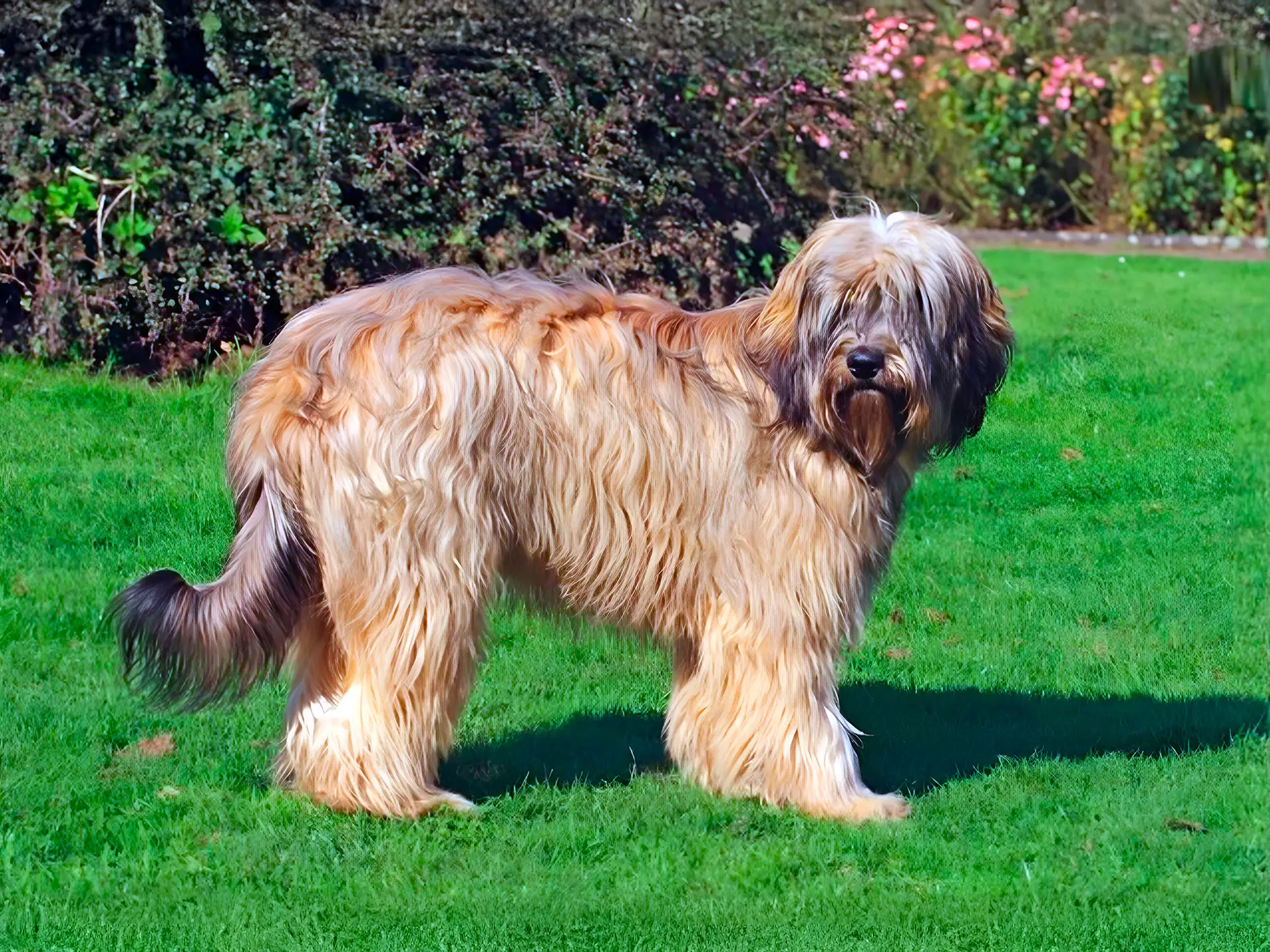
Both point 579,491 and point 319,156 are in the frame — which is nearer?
point 579,491

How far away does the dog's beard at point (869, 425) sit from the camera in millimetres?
4918

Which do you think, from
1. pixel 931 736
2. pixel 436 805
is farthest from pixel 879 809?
pixel 436 805

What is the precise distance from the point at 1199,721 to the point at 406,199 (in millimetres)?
5480

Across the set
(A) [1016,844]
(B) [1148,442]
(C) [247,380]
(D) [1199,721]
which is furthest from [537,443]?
(B) [1148,442]

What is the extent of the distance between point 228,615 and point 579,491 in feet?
3.51

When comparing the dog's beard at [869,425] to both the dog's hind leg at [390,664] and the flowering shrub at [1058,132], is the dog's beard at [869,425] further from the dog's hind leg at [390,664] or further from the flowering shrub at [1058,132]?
the flowering shrub at [1058,132]

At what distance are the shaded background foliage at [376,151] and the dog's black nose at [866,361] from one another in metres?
5.20

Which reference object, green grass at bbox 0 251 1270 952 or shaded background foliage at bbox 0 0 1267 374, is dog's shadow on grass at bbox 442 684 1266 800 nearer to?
green grass at bbox 0 251 1270 952

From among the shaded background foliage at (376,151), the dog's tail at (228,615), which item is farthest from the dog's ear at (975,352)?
the shaded background foliage at (376,151)

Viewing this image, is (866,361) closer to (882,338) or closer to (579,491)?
(882,338)

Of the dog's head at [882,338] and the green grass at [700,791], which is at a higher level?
the dog's head at [882,338]

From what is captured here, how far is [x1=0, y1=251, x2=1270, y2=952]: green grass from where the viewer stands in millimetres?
4664

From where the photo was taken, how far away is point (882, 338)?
15.9 feet

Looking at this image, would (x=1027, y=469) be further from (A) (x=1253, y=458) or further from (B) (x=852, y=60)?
(B) (x=852, y=60)
